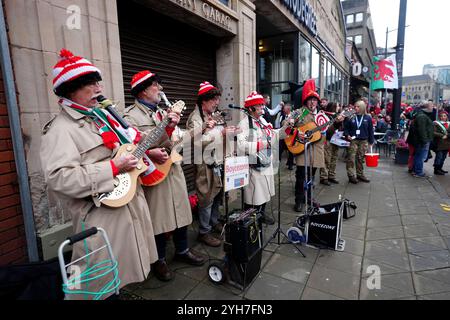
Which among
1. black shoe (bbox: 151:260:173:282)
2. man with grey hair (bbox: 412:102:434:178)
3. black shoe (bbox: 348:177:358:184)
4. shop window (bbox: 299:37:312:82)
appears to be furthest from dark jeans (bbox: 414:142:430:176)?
black shoe (bbox: 151:260:173:282)

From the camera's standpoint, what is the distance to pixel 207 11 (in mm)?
4660

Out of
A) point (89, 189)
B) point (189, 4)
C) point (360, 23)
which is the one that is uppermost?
point (360, 23)

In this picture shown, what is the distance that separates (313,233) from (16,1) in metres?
4.15

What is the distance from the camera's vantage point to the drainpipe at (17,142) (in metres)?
2.24

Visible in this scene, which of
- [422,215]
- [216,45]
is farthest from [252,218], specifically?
[216,45]

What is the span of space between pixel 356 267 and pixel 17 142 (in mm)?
3832

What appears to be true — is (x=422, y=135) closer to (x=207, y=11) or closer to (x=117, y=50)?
(x=207, y=11)

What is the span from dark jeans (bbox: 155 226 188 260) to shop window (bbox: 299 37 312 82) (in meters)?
8.44

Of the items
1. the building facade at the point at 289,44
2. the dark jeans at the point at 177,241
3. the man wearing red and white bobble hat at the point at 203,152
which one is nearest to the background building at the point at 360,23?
the building facade at the point at 289,44

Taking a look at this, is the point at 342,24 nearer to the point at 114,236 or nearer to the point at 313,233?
the point at 313,233

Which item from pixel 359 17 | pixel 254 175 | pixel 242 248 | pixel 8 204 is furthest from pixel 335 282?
pixel 359 17

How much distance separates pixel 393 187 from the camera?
6.28 meters

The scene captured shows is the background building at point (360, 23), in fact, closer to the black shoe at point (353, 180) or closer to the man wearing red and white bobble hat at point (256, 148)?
the black shoe at point (353, 180)

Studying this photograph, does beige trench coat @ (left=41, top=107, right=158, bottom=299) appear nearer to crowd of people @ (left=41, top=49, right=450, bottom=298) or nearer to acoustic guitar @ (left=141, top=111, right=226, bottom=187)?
crowd of people @ (left=41, top=49, right=450, bottom=298)
